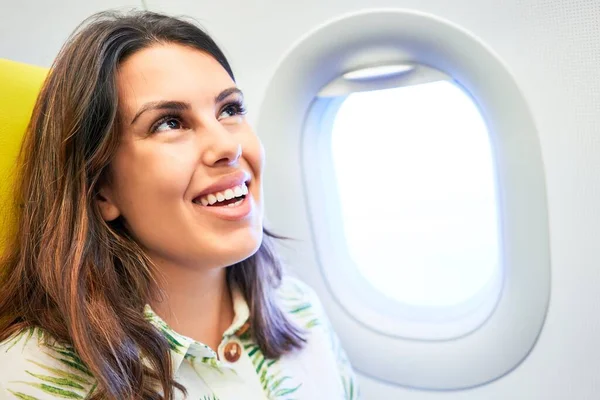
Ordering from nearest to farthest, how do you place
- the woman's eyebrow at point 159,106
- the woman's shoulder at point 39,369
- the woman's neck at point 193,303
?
the woman's shoulder at point 39,369, the woman's eyebrow at point 159,106, the woman's neck at point 193,303

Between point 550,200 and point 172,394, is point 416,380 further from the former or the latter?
point 172,394

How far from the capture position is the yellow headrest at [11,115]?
123 centimetres

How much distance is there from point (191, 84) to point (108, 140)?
0.18 metres

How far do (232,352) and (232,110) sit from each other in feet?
1.61

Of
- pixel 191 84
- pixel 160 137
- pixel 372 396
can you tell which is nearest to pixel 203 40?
pixel 191 84

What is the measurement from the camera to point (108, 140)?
1124mm

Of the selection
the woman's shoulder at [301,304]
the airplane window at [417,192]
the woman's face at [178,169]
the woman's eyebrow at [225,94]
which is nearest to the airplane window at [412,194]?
the airplane window at [417,192]

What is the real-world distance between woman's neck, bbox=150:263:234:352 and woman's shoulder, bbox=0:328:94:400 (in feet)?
0.63

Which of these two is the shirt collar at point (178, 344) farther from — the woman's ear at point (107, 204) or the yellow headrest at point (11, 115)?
the yellow headrest at point (11, 115)

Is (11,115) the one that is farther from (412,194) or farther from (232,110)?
(412,194)

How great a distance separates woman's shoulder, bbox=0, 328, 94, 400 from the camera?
1.02 meters

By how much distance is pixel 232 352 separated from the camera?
1.31m

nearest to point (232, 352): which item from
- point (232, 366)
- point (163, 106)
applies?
point (232, 366)

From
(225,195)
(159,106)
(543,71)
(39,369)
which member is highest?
(543,71)
